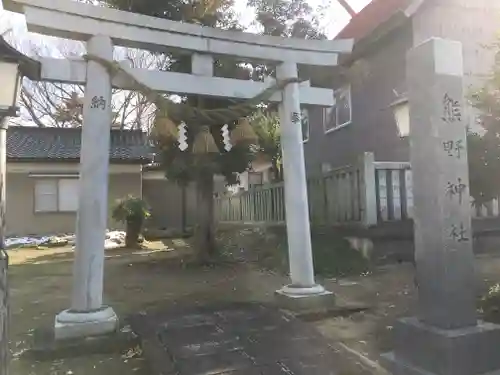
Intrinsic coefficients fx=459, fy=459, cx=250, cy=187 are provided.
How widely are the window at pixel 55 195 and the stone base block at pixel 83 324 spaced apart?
53.5 feet

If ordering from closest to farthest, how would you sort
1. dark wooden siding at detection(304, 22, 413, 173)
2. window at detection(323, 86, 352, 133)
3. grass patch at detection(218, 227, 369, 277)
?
grass patch at detection(218, 227, 369, 277)
dark wooden siding at detection(304, 22, 413, 173)
window at detection(323, 86, 352, 133)

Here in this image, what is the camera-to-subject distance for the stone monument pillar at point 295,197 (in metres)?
6.27

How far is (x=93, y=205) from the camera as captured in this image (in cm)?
518

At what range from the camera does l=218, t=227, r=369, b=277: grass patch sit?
8.93 m

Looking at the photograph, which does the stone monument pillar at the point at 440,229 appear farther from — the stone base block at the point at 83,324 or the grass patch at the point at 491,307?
the stone base block at the point at 83,324

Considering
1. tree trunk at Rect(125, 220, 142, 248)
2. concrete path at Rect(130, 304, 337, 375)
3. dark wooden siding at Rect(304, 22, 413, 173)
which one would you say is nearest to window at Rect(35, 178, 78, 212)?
tree trunk at Rect(125, 220, 142, 248)

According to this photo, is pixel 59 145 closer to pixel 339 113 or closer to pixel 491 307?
pixel 339 113

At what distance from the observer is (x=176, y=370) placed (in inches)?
159

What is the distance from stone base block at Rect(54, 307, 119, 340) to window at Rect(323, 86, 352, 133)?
10398mm

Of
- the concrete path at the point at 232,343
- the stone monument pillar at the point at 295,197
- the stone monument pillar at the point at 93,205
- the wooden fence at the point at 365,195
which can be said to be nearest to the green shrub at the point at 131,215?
the wooden fence at the point at 365,195

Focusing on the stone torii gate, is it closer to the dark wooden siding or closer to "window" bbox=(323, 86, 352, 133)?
the dark wooden siding

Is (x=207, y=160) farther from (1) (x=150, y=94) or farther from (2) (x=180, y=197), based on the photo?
(2) (x=180, y=197)

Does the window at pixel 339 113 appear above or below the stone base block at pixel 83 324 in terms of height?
above

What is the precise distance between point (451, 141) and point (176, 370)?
3089 millimetres
